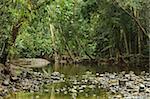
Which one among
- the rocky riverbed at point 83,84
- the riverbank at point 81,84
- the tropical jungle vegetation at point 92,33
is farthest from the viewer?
the tropical jungle vegetation at point 92,33

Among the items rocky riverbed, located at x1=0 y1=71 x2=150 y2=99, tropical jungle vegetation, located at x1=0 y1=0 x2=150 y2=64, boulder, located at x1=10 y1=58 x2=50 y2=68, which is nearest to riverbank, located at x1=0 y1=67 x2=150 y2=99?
rocky riverbed, located at x1=0 y1=71 x2=150 y2=99

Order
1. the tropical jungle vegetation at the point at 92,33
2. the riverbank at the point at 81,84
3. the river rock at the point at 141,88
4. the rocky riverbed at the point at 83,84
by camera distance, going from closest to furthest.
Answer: the rocky riverbed at the point at 83,84
the riverbank at the point at 81,84
the river rock at the point at 141,88
the tropical jungle vegetation at the point at 92,33

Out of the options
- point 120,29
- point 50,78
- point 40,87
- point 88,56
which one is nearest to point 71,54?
point 88,56

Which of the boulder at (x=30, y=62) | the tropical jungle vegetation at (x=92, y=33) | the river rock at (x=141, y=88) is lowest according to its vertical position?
the river rock at (x=141, y=88)

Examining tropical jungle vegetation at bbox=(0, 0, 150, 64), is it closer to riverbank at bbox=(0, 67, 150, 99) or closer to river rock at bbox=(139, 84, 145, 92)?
riverbank at bbox=(0, 67, 150, 99)

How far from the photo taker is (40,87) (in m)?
15.2

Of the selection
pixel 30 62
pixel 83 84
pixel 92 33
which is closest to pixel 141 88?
pixel 83 84

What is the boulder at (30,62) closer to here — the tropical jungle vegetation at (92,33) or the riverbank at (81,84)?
the tropical jungle vegetation at (92,33)

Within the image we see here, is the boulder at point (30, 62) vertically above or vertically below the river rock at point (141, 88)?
above

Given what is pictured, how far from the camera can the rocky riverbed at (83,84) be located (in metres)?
13.8

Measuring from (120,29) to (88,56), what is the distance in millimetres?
3753

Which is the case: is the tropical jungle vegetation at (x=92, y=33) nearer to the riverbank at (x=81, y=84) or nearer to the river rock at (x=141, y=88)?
the riverbank at (x=81, y=84)

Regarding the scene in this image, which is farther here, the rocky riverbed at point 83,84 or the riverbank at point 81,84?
the riverbank at point 81,84

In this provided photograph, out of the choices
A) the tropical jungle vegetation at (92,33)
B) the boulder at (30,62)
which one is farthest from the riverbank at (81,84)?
the boulder at (30,62)
